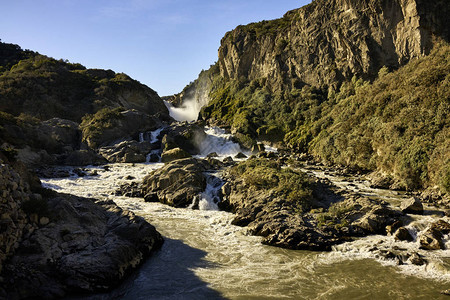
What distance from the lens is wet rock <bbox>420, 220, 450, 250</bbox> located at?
49.0 feet

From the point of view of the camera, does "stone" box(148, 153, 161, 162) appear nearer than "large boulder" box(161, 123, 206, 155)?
Yes

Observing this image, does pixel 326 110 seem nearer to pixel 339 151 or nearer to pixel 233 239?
pixel 339 151

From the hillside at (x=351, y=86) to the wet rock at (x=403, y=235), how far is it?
801cm

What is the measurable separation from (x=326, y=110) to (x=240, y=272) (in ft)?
147

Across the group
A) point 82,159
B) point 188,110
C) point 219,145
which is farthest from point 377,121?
point 188,110

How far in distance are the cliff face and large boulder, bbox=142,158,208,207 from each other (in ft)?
123

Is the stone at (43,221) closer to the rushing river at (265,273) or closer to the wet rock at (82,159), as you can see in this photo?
the rushing river at (265,273)

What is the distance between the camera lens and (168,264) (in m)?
14.8

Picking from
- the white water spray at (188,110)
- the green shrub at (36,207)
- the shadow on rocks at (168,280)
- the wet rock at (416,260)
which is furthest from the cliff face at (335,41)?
the green shrub at (36,207)

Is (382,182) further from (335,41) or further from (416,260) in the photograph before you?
(335,41)

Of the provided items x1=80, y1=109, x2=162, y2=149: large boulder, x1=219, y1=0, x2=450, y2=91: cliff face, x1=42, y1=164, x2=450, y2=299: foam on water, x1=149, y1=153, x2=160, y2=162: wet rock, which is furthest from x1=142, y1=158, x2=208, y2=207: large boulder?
x1=219, y1=0, x2=450, y2=91: cliff face

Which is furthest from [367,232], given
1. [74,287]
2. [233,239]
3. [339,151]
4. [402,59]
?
[402,59]

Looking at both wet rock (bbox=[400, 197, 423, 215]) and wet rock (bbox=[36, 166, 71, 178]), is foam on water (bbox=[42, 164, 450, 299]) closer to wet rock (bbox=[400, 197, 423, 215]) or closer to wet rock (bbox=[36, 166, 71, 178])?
wet rock (bbox=[400, 197, 423, 215])

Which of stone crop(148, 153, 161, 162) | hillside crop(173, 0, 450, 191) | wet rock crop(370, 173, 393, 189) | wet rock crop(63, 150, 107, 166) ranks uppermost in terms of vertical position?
hillside crop(173, 0, 450, 191)
